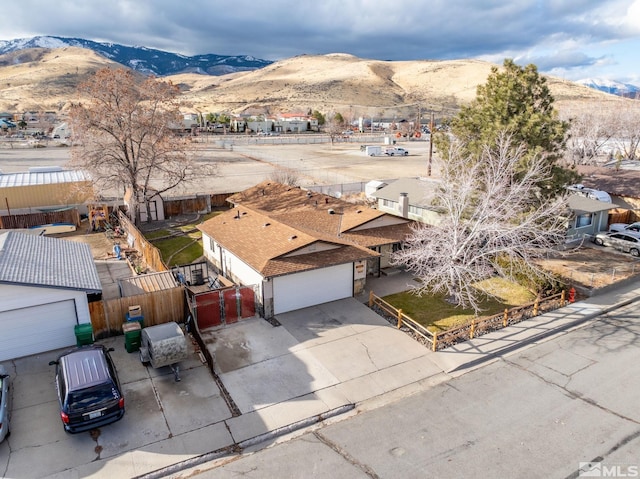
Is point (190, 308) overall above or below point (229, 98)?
below

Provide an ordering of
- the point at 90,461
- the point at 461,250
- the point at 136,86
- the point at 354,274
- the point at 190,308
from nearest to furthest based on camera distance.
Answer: the point at 90,461 < the point at 190,308 < the point at 461,250 < the point at 354,274 < the point at 136,86

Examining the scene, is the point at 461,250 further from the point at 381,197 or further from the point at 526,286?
the point at 381,197

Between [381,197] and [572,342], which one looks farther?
[381,197]

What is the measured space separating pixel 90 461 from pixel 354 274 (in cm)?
1319

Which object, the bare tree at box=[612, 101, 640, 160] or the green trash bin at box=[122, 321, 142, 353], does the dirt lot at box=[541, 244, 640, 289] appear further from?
the bare tree at box=[612, 101, 640, 160]

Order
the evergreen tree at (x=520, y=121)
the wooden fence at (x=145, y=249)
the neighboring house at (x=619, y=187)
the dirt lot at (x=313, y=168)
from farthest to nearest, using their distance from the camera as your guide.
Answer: the neighboring house at (x=619, y=187), the dirt lot at (x=313, y=168), the evergreen tree at (x=520, y=121), the wooden fence at (x=145, y=249)

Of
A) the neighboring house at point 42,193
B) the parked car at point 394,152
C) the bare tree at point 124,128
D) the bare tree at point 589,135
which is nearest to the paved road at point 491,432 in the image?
the bare tree at point 124,128

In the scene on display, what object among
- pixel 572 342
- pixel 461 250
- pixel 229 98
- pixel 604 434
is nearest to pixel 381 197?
pixel 461 250

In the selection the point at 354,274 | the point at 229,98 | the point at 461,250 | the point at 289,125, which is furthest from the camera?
the point at 229,98

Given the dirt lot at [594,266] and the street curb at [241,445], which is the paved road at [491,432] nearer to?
the street curb at [241,445]

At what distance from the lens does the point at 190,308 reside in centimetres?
1767

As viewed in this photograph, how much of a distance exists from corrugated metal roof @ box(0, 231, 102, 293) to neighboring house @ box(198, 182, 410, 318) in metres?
6.39

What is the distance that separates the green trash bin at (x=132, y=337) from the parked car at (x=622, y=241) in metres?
29.9

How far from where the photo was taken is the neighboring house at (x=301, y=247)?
63.7 feet
